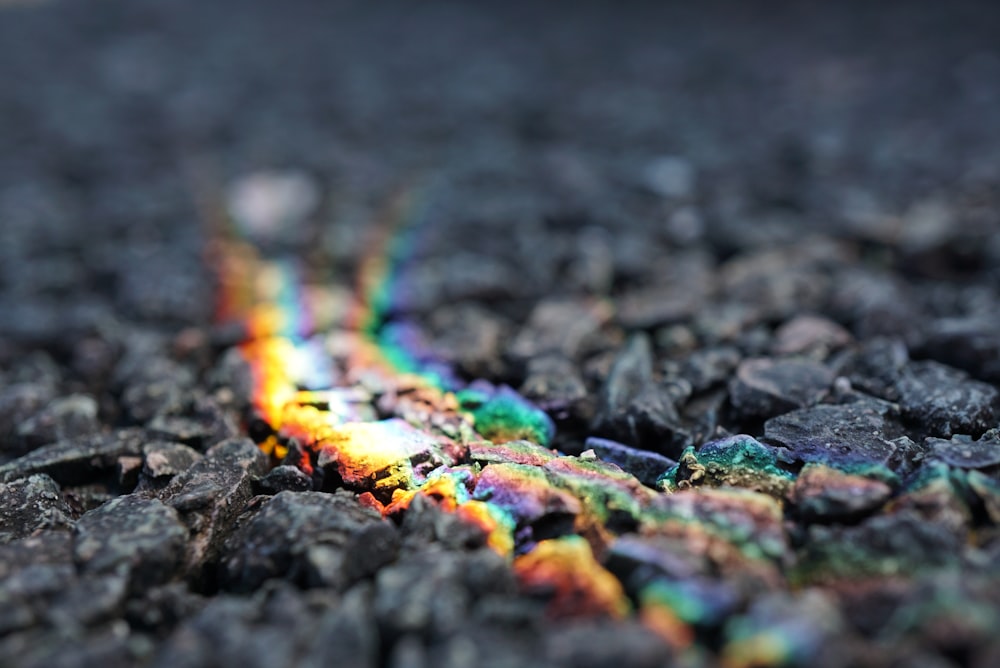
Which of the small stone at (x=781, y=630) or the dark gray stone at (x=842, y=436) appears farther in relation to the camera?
the dark gray stone at (x=842, y=436)

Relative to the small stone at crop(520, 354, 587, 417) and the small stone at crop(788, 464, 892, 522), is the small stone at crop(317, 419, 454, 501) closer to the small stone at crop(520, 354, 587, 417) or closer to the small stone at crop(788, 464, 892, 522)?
the small stone at crop(520, 354, 587, 417)

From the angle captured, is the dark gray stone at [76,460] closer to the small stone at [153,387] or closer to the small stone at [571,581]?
the small stone at [153,387]

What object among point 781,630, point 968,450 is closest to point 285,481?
point 781,630

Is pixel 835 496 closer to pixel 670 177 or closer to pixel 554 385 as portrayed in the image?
pixel 554 385

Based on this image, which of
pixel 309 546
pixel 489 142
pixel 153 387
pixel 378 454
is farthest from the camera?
pixel 489 142

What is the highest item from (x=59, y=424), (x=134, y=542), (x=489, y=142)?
(x=489, y=142)

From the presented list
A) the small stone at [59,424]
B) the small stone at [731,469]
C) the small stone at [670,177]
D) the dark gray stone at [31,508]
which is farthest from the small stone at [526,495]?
the small stone at [670,177]

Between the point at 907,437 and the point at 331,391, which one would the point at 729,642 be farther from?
the point at 331,391
